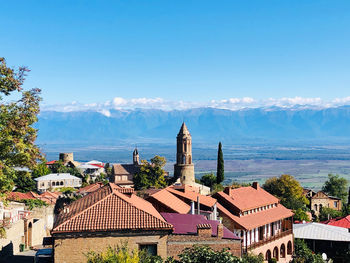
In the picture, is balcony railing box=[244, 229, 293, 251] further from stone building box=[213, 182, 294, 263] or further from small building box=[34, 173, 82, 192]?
small building box=[34, 173, 82, 192]

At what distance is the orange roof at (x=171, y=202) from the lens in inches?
1427

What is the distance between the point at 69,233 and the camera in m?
22.7

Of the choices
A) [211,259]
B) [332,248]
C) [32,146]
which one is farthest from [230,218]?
[32,146]

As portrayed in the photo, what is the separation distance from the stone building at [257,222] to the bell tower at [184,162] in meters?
39.9

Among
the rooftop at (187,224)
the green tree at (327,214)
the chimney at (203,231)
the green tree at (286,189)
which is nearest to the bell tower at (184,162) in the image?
the green tree at (286,189)

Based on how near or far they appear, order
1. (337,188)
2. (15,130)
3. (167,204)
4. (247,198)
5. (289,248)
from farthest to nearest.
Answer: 1. (337,188)
2. (247,198)
3. (289,248)
4. (167,204)
5. (15,130)

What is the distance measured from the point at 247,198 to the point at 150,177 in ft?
116

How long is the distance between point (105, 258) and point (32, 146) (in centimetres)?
613

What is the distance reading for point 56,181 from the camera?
8906 cm

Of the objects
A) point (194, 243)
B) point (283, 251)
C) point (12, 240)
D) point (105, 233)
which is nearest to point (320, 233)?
point (283, 251)

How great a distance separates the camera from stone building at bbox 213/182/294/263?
39594 mm

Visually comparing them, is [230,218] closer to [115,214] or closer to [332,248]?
[332,248]

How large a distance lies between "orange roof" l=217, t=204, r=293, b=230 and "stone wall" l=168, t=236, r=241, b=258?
1363 cm

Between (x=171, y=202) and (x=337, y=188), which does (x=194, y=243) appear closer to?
(x=171, y=202)
